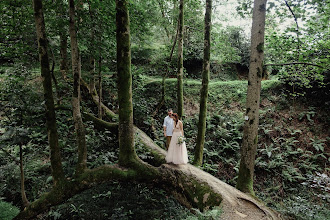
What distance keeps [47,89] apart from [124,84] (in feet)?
6.66

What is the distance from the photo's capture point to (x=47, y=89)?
4.95 metres

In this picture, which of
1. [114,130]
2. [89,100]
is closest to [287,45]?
[114,130]

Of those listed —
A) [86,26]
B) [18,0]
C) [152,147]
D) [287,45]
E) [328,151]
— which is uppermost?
[18,0]

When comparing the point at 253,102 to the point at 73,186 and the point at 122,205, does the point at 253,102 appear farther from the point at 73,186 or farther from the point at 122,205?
the point at 73,186

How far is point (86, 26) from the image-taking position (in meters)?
6.84

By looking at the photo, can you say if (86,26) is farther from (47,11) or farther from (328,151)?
(328,151)

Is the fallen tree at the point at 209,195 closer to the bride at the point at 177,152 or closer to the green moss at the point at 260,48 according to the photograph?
the bride at the point at 177,152

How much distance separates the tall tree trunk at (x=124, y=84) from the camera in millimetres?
5543

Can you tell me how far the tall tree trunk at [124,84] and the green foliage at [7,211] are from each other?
390 centimetres

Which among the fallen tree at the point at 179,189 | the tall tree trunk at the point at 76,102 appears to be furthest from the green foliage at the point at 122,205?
the tall tree trunk at the point at 76,102

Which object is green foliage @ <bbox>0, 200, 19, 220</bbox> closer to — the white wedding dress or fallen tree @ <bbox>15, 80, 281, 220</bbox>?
fallen tree @ <bbox>15, 80, 281, 220</bbox>

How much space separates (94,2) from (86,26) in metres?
0.91

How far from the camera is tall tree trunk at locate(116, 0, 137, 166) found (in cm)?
554

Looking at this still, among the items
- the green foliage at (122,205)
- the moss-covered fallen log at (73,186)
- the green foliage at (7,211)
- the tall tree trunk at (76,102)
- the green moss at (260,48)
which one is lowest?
the green foliage at (7,211)
